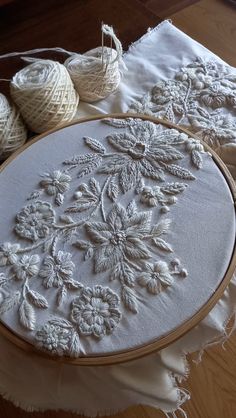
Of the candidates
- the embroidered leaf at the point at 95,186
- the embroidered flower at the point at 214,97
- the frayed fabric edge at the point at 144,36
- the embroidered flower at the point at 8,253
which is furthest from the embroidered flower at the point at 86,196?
the frayed fabric edge at the point at 144,36

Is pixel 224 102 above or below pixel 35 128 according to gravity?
above

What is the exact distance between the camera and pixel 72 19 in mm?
1136

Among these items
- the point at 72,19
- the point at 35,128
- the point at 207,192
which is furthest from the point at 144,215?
the point at 72,19

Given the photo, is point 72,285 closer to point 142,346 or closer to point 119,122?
point 142,346

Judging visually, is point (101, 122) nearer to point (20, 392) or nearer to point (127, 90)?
point (127, 90)

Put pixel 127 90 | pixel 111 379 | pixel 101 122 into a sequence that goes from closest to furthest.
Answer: pixel 111 379, pixel 101 122, pixel 127 90

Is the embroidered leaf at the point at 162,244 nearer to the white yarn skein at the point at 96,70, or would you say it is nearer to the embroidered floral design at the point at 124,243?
the embroidered floral design at the point at 124,243

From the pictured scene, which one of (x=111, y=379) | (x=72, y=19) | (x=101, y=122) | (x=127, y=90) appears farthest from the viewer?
(x=72, y=19)

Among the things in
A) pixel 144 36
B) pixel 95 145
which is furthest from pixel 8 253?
pixel 144 36

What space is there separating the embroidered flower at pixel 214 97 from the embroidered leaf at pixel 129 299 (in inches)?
17.8

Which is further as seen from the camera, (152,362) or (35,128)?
(35,128)

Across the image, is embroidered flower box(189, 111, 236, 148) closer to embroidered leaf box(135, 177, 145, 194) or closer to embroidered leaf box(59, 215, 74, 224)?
embroidered leaf box(135, 177, 145, 194)

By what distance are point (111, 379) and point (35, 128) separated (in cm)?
49

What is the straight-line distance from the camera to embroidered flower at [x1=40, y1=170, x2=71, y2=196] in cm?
73
